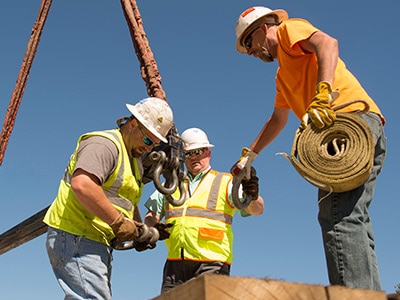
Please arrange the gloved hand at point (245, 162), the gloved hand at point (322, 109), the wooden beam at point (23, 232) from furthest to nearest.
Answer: the wooden beam at point (23, 232) → the gloved hand at point (245, 162) → the gloved hand at point (322, 109)

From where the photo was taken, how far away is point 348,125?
264 centimetres

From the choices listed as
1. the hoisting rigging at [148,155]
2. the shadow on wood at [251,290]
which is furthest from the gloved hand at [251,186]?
the shadow on wood at [251,290]

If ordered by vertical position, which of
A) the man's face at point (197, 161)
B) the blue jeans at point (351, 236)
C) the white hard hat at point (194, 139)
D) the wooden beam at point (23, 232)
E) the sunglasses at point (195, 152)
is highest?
the white hard hat at point (194, 139)

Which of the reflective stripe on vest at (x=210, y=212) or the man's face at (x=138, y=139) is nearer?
the man's face at (x=138, y=139)

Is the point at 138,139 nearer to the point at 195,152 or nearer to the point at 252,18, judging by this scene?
the point at 252,18

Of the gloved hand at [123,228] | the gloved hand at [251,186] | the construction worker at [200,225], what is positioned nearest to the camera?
the gloved hand at [123,228]

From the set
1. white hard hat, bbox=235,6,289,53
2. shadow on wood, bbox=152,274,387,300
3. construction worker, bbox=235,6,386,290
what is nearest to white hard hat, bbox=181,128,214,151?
construction worker, bbox=235,6,386,290

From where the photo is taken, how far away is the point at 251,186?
404 centimetres

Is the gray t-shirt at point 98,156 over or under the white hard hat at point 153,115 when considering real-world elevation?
under

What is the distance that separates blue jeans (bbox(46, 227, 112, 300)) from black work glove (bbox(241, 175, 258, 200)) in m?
1.35

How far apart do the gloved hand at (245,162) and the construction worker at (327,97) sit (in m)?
0.60

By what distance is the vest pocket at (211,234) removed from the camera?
439 cm

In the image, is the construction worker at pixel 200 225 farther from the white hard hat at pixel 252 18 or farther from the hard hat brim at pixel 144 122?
the white hard hat at pixel 252 18

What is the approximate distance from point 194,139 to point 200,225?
2.94 ft
